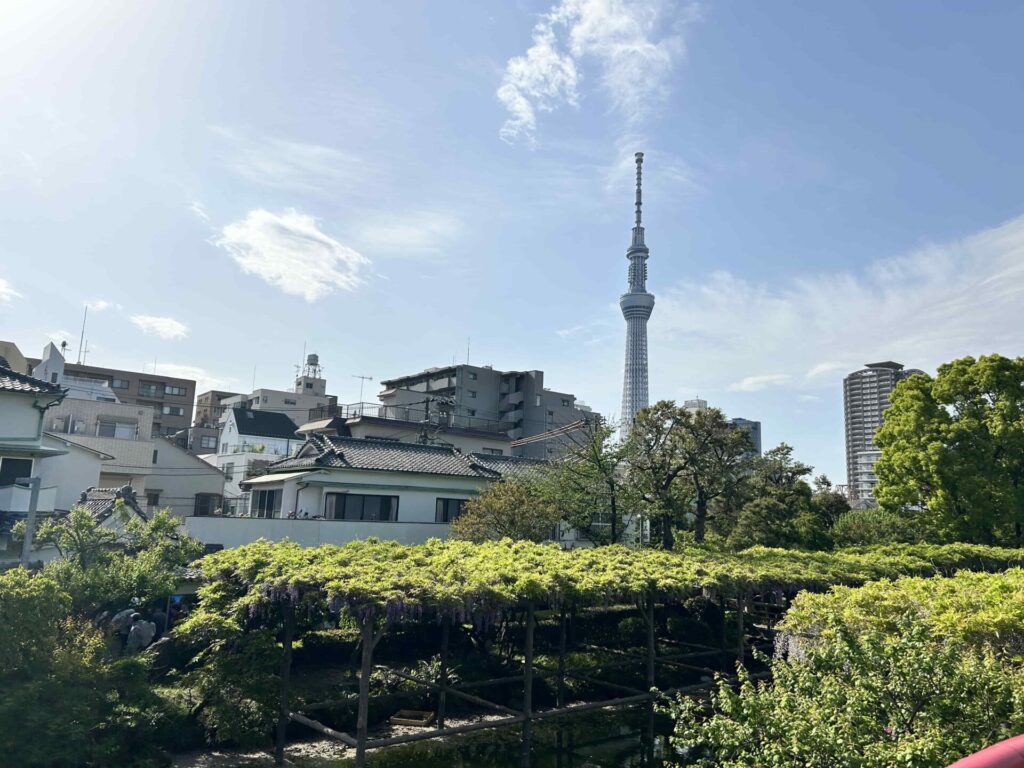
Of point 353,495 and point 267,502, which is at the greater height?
point 353,495

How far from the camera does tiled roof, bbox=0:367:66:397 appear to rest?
2127cm

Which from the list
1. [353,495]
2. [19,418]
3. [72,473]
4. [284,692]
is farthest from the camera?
[72,473]

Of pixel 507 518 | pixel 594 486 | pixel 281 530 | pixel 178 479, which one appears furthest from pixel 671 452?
pixel 178 479

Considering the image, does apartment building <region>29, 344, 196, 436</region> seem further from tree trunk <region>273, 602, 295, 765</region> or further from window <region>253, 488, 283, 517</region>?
tree trunk <region>273, 602, 295, 765</region>

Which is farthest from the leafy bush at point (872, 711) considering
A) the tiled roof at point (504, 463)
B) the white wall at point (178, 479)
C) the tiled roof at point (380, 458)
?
the white wall at point (178, 479)

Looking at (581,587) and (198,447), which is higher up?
(198,447)

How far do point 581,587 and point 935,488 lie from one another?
24120mm

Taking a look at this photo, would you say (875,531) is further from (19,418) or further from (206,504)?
(206,504)

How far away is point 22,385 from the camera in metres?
21.7

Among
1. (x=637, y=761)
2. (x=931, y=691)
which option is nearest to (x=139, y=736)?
(x=637, y=761)

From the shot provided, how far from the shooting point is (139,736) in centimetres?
1252

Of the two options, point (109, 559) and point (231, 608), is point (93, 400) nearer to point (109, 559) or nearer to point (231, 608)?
point (109, 559)

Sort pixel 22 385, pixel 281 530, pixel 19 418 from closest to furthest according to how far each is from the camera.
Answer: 1. pixel 22 385
2. pixel 19 418
3. pixel 281 530

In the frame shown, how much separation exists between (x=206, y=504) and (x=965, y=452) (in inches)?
1700
